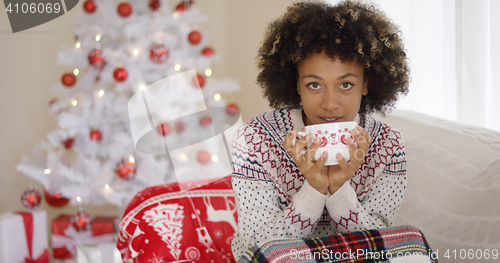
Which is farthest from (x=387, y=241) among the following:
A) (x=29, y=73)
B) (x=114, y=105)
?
(x=29, y=73)

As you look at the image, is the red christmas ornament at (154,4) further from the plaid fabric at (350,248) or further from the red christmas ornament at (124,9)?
the plaid fabric at (350,248)

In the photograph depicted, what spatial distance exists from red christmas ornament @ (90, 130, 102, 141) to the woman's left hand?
1550 millimetres

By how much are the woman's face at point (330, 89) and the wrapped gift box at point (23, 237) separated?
1790 mm

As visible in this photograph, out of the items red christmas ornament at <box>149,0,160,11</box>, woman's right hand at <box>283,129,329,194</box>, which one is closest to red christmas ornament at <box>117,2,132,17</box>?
red christmas ornament at <box>149,0,160,11</box>

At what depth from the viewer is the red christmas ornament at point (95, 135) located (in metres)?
2.06

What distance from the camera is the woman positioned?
2.86 feet

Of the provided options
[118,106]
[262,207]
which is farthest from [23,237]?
[262,207]

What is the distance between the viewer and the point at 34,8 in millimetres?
2432

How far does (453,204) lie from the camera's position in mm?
1059

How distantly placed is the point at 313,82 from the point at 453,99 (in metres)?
0.94

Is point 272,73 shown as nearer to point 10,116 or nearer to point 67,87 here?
point 67,87

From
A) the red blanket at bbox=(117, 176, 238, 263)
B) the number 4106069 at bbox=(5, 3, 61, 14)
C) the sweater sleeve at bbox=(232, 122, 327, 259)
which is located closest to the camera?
the sweater sleeve at bbox=(232, 122, 327, 259)

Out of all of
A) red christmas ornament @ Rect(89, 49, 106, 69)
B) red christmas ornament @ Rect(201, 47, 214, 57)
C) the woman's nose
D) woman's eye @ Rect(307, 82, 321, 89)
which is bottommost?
the woman's nose

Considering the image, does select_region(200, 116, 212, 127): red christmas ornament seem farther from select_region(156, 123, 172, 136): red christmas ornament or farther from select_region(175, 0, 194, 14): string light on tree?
select_region(175, 0, 194, 14): string light on tree
